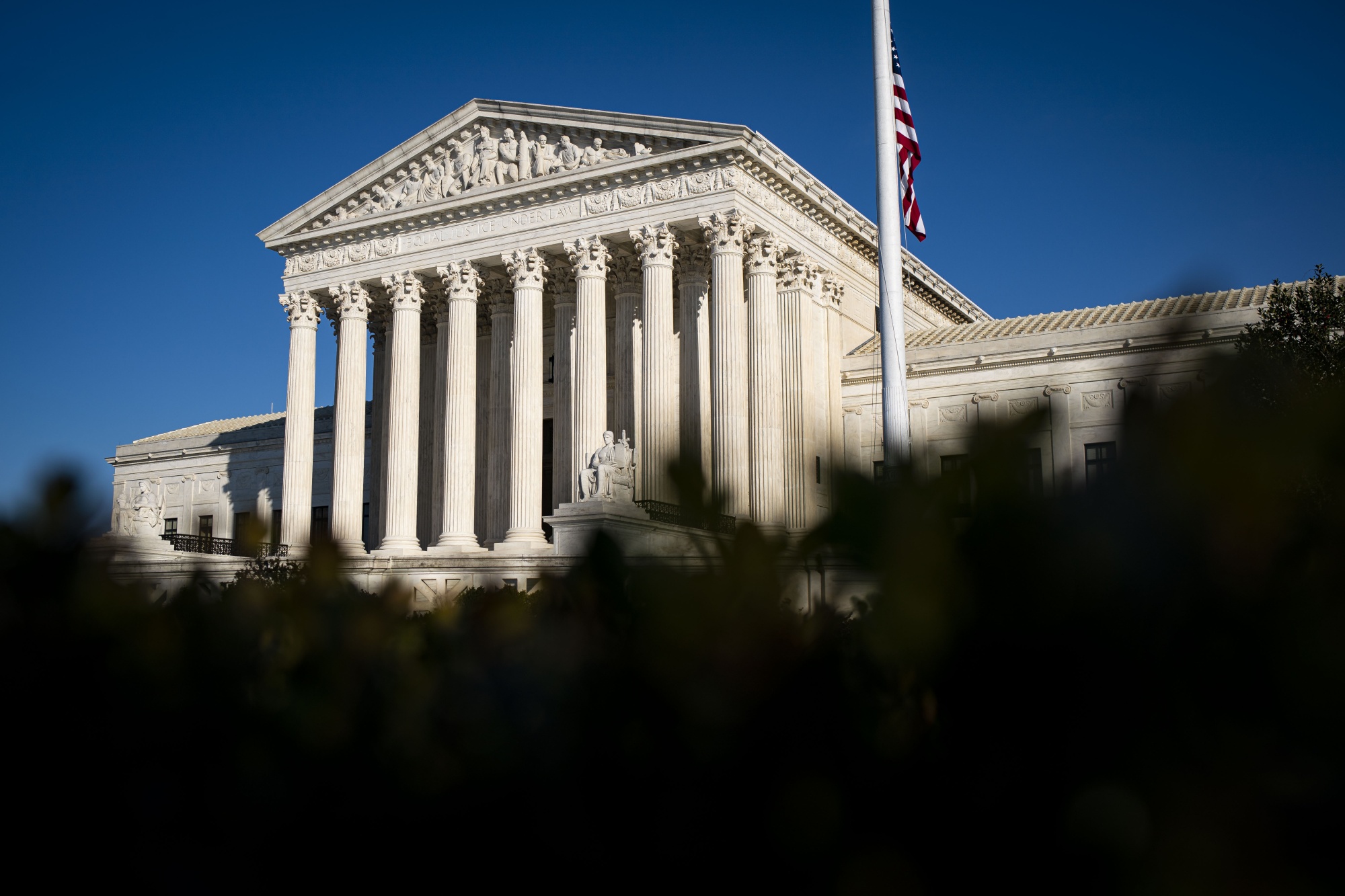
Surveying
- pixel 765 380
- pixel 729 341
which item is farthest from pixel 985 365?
pixel 729 341

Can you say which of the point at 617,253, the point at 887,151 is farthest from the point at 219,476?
the point at 887,151

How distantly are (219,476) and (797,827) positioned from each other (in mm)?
48845

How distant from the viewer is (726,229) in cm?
2922

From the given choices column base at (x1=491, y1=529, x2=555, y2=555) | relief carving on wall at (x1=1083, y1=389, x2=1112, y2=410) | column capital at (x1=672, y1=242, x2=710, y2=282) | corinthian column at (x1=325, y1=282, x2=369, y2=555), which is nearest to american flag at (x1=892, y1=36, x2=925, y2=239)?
relief carving on wall at (x1=1083, y1=389, x2=1112, y2=410)

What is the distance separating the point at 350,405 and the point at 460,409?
4.24 m

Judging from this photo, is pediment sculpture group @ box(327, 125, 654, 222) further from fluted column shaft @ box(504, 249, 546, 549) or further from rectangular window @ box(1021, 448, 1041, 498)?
rectangular window @ box(1021, 448, 1041, 498)

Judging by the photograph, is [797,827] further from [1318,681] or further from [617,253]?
[617,253]

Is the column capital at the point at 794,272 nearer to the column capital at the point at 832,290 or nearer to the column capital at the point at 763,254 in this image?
the column capital at the point at 763,254

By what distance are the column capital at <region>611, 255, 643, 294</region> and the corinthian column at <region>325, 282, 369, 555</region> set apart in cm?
840

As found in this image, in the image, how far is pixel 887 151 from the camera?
21781mm

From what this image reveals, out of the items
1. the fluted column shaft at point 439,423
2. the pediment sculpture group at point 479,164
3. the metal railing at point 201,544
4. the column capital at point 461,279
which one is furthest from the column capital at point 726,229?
the metal railing at point 201,544

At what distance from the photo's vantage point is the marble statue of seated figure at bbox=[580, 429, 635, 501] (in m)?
26.6

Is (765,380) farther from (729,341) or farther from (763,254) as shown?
(763,254)

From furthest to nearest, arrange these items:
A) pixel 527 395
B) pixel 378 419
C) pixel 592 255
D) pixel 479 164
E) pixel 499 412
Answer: pixel 378 419 → pixel 499 412 → pixel 479 164 → pixel 527 395 → pixel 592 255
